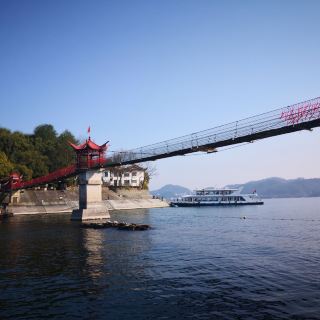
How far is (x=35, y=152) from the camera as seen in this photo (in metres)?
123

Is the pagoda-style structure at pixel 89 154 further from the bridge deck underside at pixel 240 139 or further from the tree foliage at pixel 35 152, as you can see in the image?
the tree foliage at pixel 35 152

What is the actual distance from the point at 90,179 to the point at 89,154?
5174 mm

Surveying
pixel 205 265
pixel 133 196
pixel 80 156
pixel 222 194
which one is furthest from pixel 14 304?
pixel 222 194

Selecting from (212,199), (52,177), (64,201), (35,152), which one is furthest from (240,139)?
(212,199)

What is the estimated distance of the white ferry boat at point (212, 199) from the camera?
509ft

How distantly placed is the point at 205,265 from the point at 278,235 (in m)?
24.4

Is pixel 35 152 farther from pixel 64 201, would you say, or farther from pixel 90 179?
→ pixel 90 179

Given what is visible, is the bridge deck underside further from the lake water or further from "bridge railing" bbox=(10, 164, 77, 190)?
"bridge railing" bbox=(10, 164, 77, 190)

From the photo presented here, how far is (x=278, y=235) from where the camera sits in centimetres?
5034

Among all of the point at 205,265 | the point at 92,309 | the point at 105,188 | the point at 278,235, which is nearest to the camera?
the point at 92,309

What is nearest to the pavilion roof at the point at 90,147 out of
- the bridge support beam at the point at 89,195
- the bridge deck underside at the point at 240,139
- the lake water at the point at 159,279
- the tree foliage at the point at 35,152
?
the bridge support beam at the point at 89,195

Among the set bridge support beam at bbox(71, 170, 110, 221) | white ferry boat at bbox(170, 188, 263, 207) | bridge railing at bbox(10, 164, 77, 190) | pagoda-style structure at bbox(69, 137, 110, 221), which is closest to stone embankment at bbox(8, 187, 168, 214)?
bridge railing at bbox(10, 164, 77, 190)

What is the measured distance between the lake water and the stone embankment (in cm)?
5678

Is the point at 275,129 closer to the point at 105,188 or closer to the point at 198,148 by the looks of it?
the point at 198,148
